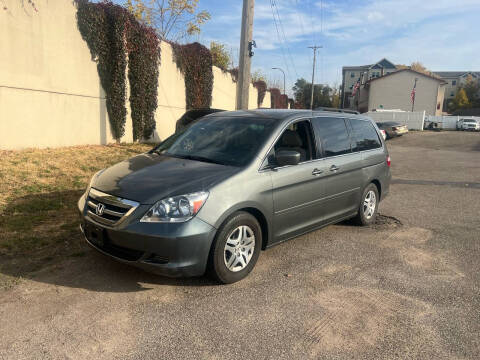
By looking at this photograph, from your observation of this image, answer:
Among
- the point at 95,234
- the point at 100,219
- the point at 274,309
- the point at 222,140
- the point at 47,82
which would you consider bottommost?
the point at 274,309

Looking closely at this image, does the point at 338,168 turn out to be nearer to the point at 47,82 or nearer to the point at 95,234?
the point at 95,234

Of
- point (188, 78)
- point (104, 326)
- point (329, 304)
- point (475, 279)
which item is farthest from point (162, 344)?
point (188, 78)

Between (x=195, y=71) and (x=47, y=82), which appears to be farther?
(x=195, y=71)

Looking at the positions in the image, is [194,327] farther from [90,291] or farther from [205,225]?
[90,291]

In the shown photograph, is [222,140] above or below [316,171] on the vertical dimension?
above

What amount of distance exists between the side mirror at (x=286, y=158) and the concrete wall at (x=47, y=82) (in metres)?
6.89

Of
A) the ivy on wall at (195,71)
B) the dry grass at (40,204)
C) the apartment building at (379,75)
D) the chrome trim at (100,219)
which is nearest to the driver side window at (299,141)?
the chrome trim at (100,219)

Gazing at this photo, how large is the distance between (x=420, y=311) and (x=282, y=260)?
156 centimetres

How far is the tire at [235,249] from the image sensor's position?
3.47m

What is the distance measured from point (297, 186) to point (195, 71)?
45.3 feet

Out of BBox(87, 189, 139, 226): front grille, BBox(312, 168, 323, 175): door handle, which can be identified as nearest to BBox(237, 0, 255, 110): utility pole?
BBox(312, 168, 323, 175): door handle

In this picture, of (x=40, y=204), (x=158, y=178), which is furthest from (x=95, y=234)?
(x=40, y=204)

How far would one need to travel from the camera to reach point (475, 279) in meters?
3.95

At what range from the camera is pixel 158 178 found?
363cm
